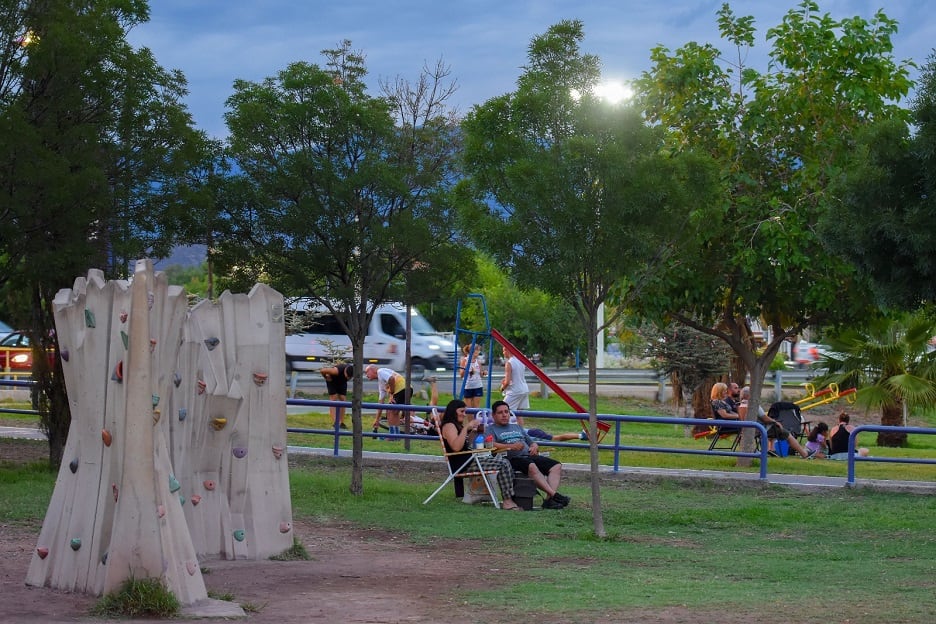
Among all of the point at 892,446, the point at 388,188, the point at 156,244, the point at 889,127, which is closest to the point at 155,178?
the point at 156,244

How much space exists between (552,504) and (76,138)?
6.88m

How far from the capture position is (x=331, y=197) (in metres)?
13.4

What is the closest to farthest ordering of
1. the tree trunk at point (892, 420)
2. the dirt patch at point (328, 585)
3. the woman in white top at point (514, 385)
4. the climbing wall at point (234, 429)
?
1. the dirt patch at point (328, 585)
2. the climbing wall at point (234, 429)
3. the woman in white top at point (514, 385)
4. the tree trunk at point (892, 420)

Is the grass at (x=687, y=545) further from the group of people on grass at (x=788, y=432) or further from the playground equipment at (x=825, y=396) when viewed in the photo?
the playground equipment at (x=825, y=396)

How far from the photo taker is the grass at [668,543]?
803 centimetres

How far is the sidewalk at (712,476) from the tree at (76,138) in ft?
17.9

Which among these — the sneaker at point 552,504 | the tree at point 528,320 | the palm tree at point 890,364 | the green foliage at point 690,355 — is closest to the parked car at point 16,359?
the green foliage at point 690,355

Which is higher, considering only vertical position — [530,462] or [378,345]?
[378,345]

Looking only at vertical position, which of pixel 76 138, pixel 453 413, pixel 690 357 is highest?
pixel 76 138

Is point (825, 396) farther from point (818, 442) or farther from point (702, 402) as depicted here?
point (702, 402)

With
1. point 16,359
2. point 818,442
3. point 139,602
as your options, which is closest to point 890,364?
point 818,442

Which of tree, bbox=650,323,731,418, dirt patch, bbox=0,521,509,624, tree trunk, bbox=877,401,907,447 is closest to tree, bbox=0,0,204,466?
dirt patch, bbox=0,521,509,624

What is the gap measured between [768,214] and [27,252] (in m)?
9.91

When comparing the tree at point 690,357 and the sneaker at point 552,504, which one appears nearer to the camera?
the sneaker at point 552,504
